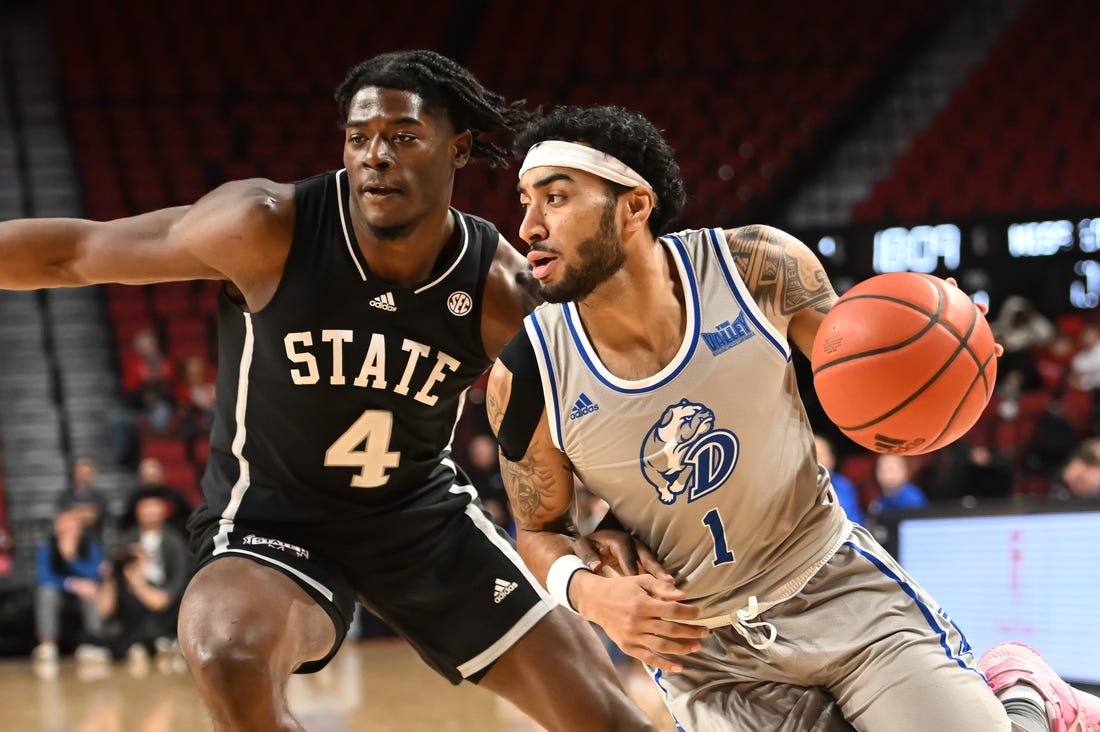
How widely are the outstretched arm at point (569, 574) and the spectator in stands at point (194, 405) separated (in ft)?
28.1

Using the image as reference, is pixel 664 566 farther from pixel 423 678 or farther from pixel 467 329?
pixel 423 678

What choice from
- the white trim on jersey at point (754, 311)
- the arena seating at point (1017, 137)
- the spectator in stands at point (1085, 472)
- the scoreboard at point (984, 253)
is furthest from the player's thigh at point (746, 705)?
the arena seating at point (1017, 137)

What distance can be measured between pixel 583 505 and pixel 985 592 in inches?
167

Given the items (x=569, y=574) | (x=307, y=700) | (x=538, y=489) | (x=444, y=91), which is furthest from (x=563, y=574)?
(x=307, y=700)

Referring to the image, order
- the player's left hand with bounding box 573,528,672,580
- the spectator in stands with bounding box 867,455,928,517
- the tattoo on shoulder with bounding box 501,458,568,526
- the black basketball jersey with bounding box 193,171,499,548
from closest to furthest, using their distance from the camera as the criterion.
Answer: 1. the player's left hand with bounding box 573,528,672,580
2. the tattoo on shoulder with bounding box 501,458,568,526
3. the black basketball jersey with bounding box 193,171,499,548
4. the spectator in stands with bounding box 867,455,928,517

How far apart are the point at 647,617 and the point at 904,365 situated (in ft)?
2.63

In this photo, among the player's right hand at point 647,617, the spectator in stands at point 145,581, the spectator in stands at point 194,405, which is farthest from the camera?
the spectator in stands at point 194,405

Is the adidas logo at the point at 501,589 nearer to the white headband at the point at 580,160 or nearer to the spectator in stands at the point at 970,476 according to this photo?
the white headband at the point at 580,160

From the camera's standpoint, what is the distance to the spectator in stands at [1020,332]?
11594 mm

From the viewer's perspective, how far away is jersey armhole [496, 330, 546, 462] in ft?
10.4

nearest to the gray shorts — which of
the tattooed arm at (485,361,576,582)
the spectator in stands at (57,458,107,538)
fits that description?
the tattooed arm at (485,361,576,582)

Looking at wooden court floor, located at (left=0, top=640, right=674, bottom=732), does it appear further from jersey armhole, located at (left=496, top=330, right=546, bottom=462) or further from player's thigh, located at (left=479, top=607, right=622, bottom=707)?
jersey armhole, located at (left=496, top=330, right=546, bottom=462)

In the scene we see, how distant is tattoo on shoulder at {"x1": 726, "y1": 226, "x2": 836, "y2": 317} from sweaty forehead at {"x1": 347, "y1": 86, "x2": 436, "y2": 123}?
3.59 feet

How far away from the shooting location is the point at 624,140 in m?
3.19
